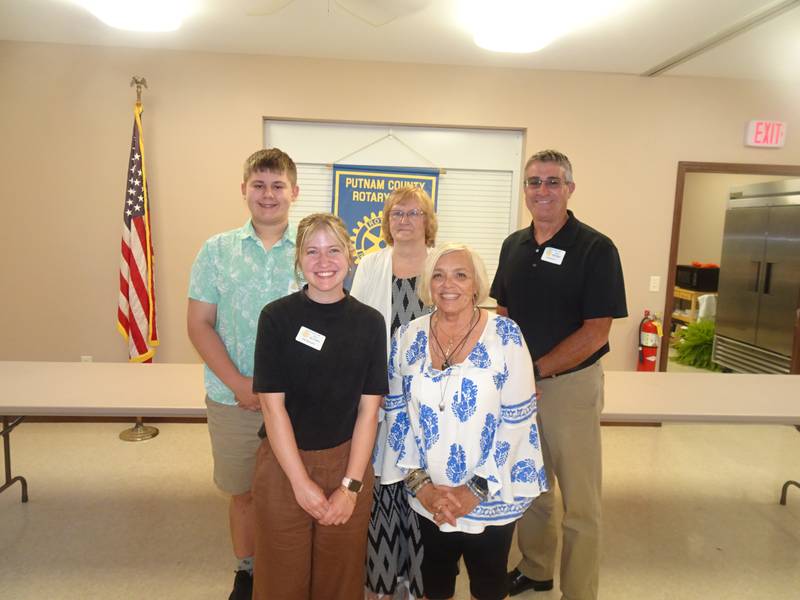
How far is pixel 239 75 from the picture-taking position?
13.2ft

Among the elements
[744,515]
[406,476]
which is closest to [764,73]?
[744,515]

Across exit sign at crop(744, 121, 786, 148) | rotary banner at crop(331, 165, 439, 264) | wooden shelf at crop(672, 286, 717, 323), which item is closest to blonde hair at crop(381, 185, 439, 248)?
rotary banner at crop(331, 165, 439, 264)

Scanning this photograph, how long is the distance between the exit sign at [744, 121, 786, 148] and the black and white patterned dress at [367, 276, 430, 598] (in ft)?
12.5

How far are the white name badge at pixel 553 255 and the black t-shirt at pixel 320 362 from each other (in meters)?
0.76

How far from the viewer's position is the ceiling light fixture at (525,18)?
286cm

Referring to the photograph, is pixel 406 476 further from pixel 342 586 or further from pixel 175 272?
pixel 175 272

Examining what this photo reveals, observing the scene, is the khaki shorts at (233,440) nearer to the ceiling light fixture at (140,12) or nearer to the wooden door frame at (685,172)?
the ceiling light fixture at (140,12)

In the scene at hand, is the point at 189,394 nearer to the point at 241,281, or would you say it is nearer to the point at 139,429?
the point at 241,281

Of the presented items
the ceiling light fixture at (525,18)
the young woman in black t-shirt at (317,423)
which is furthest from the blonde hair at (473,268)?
the ceiling light fixture at (525,18)

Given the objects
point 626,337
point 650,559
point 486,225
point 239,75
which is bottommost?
point 650,559

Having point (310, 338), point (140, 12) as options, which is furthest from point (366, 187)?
point (310, 338)

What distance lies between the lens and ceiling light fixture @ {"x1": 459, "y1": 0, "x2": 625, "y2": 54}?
2.86 metres

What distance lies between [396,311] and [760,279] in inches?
213

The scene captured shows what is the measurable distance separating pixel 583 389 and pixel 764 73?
12.0ft
